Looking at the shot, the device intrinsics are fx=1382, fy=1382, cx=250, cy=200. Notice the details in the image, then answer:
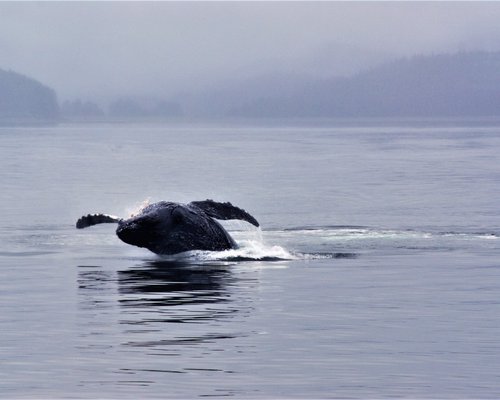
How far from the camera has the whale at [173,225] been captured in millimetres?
27500

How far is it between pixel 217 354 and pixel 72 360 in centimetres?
178

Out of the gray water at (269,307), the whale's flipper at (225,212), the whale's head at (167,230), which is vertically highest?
the whale's flipper at (225,212)

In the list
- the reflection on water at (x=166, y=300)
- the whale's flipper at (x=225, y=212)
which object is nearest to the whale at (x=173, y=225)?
the whale's flipper at (x=225, y=212)

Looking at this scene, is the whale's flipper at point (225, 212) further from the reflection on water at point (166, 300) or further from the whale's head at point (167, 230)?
the reflection on water at point (166, 300)

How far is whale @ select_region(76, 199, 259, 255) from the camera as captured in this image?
90.2ft

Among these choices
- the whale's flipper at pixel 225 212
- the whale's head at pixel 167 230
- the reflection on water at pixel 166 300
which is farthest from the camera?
the whale's flipper at pixel 225 212

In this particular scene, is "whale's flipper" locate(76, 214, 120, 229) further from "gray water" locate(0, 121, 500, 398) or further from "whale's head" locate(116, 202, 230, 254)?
"gray water" locate(0, 121, 500, 398)

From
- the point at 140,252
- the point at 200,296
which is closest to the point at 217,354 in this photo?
the point at 200,296

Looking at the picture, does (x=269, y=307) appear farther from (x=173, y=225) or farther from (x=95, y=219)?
(x=95, y=219)

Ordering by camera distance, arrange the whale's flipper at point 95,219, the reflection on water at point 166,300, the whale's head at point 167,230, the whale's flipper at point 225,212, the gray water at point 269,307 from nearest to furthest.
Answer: the gray water at point 269,307, the reflection on water at point 166,300, the whale's head at point 167,230, the whale's flipper at point 225,212, the whale's flipper at point 95,219

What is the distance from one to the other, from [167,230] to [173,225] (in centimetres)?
17

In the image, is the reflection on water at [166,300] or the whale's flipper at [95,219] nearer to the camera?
the reflection on water at [166,300]

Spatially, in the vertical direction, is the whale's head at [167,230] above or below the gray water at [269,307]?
above

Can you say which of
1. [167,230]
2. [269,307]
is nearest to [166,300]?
[269,307]
